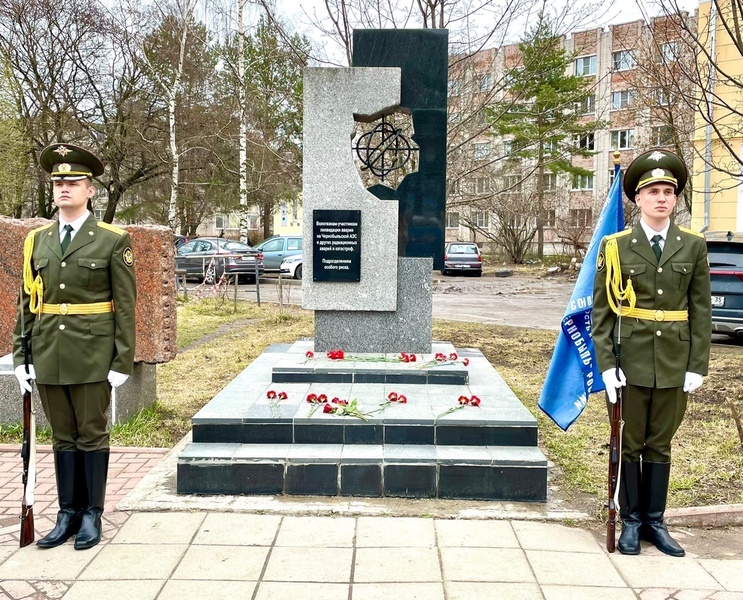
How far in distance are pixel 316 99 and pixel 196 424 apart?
3130 millimetres

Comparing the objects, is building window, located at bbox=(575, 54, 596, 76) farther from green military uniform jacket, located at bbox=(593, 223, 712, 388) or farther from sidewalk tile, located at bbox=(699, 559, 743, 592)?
sidewalk tile, located at bbox=(699, 559, 743, 592)

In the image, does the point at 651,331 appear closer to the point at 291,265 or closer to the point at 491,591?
the point at 491,591

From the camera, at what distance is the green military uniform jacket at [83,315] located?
3436mm

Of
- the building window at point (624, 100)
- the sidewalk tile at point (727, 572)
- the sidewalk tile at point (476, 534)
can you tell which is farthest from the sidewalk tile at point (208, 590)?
the building window at point (624, 100)

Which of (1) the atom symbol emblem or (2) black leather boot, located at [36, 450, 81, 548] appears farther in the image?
(1) the atom symbol emblem

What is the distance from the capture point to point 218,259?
64.8 feet

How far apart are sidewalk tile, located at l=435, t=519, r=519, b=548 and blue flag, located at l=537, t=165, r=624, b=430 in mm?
906

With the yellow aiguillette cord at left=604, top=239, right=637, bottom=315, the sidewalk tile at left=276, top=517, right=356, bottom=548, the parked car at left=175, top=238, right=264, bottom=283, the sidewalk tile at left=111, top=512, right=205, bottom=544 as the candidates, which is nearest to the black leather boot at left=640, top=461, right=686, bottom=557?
the yellow aiguillette cord at left=604, top=239, right=637, bottom=315

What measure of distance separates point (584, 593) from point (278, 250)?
20010 millimetres

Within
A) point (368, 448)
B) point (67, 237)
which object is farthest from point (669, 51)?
point (67, 237)

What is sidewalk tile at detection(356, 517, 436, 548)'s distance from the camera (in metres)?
3.49

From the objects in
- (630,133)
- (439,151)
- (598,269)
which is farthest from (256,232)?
(598,269)

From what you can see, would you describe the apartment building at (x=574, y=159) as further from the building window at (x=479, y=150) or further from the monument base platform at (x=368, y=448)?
the monument base platform at (x=368, y=448)

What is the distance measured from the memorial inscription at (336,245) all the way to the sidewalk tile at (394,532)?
2.84 metres
